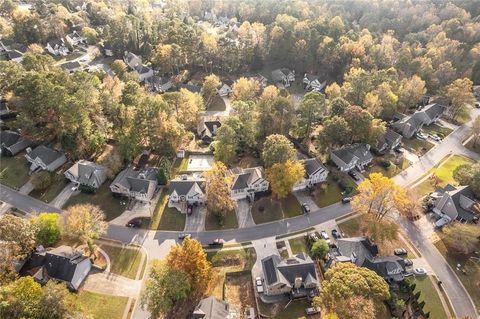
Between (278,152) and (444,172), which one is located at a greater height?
(278,152)

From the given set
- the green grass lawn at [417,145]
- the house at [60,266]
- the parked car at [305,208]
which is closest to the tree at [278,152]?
the parked car at [305,208]

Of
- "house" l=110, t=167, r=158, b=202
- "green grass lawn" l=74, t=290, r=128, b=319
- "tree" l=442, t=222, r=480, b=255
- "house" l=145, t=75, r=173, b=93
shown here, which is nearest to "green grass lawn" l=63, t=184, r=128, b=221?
"house" l=110, t=167, r=158, b=202

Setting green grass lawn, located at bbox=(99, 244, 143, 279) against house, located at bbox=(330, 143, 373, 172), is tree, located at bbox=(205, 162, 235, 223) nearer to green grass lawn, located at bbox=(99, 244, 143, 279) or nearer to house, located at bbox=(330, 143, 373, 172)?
green grass lawn, located at bbox=(99, 244, 143, 279)

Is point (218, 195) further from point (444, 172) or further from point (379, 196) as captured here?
point (444, 172)

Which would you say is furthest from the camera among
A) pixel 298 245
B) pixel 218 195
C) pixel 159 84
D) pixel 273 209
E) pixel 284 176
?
pixel 159 84

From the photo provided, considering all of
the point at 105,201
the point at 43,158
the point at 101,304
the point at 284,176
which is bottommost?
the point at 101,304

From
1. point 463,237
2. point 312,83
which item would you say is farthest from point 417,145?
point 312,83

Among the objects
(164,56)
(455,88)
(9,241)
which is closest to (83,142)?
(9,241)
